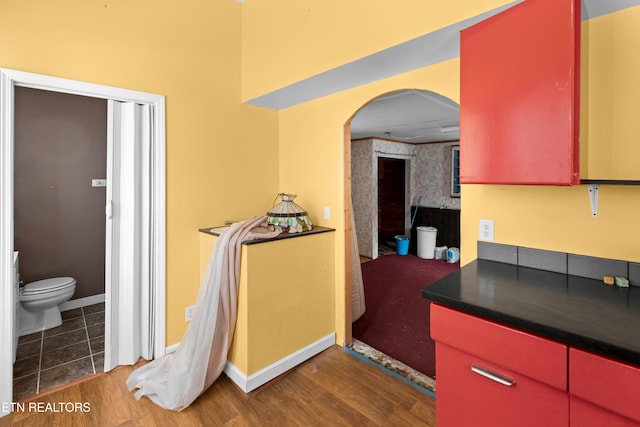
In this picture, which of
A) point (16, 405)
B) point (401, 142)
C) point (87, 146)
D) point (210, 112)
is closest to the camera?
point (16, 405)

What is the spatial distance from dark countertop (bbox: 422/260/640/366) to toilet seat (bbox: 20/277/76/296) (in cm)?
328

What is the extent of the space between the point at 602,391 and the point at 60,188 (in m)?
4.28

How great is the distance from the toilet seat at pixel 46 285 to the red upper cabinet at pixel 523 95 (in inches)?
138

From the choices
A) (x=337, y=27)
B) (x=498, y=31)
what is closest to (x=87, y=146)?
(x=337, y=27)

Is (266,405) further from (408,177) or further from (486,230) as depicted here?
(408,177)

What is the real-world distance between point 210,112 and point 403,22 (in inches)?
64.6

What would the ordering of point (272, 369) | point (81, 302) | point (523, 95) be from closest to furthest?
1. point (523, 95)
2. point (272, 369)
3. point (81, 302)

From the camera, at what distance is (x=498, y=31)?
1297 millimetres

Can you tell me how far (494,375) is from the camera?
3.59ft

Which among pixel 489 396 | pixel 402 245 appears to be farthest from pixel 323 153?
pixel 402 245

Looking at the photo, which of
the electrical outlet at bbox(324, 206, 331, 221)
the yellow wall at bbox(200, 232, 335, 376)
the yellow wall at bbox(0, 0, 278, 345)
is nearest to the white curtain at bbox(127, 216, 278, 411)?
the yellow wall at bbox(200, 232, 335, 376)

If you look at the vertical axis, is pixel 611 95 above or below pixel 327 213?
above

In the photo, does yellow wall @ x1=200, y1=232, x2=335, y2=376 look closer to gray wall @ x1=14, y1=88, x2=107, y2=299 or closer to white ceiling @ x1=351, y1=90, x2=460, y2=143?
white ceiling @ x1=351, y1=90, x2=460, y2=143

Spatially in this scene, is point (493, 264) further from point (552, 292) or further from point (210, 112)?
point (210, 112)
